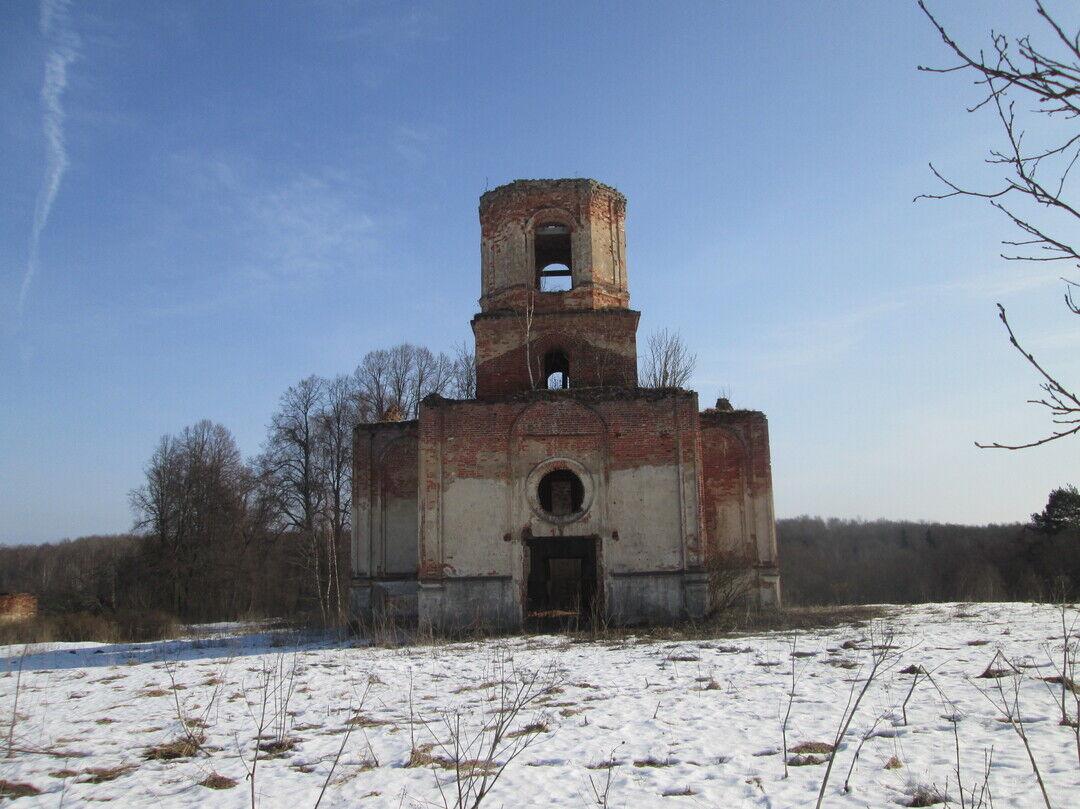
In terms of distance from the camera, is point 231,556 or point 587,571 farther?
point 231,556

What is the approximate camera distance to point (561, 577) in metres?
20.2

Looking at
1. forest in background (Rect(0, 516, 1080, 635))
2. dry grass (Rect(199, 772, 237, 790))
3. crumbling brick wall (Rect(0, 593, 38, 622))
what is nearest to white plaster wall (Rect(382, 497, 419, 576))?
forest in background (Rect(0, 516, 1080, 635))

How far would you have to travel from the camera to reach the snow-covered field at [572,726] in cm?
512

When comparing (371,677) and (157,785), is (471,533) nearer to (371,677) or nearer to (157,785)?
(371,677)

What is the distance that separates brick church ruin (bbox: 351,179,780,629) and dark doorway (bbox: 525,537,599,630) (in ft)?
0.25

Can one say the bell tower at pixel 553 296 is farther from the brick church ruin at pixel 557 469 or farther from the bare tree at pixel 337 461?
the bare tree at pixel 337 461

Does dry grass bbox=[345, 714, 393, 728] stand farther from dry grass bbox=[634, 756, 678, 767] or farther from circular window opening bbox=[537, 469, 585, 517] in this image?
circular window opening bbox=[537, 469, 585, 517]

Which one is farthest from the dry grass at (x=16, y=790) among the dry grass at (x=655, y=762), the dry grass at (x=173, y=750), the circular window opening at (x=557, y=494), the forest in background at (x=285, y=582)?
the forest in background at (x=285, y=582)

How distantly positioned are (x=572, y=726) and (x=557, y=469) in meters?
8.27

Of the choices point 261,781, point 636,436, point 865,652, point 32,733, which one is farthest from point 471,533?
point 261,781

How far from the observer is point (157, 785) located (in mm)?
5539

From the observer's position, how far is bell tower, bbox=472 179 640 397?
53.2ft

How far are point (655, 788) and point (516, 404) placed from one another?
10118 millimetres

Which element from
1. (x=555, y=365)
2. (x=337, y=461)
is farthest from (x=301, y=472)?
(x=555, y=365)
